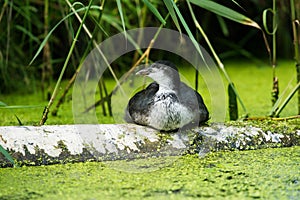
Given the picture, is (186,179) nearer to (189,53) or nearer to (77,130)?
(77,130)

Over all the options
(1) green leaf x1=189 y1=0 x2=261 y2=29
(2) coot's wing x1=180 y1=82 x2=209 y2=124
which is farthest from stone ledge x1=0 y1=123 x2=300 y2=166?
(1) green leaf x1=189 y1=0 x2=261 y2=29

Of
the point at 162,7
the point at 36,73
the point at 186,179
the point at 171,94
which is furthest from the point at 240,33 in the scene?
the point at 186,179

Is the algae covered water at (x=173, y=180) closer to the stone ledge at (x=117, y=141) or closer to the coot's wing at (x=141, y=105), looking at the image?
the stone ledge at (x=117, y=141)

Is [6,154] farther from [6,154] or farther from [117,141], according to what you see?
[117,141]

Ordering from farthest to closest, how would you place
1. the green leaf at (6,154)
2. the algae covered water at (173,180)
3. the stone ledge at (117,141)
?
the stone ledge at (117,141) → the green leaf at (6,154) → the algae covered water at (173,180)

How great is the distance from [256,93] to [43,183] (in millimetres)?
1987

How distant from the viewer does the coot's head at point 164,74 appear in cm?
220

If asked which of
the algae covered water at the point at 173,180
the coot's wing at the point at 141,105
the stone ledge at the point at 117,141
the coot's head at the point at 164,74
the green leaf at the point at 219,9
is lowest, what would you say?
the algae covered water at the point at 173,180

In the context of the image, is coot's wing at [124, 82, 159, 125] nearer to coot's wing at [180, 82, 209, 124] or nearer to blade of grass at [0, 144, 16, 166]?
coot's wing at [180, 82, 209, 124]

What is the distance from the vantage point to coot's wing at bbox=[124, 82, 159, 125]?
2165 mm

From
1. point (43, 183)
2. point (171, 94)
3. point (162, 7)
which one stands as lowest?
point (43, 183)

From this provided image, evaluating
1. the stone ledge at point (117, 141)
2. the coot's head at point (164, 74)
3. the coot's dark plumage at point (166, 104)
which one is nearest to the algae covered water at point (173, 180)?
the stone ledge at point (117, 141)

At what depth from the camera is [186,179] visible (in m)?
1.81

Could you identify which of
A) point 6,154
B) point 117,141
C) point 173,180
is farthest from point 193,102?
point 6,154
